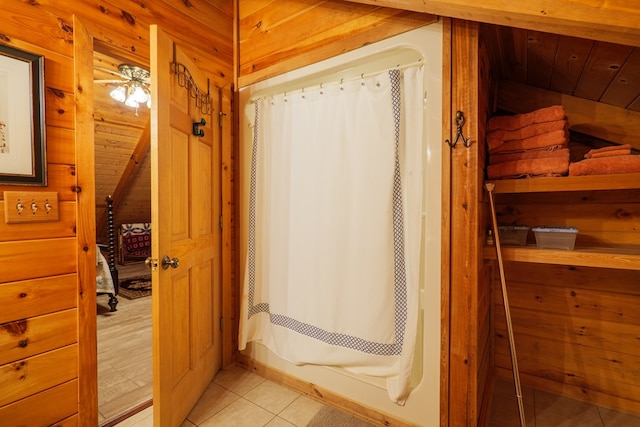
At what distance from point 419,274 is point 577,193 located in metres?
1.16

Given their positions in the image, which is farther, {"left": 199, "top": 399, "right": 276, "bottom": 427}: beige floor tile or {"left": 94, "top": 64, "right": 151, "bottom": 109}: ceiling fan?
{"left": 94, "top": 64, "right": 151, "bottom": 109}: ceiling fan

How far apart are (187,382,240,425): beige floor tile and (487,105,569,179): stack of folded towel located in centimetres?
202

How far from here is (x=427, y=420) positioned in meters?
1.42

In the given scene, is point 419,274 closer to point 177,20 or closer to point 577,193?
point 577,193

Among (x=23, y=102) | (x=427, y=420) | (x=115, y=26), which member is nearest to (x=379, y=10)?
(x=115, y=26)

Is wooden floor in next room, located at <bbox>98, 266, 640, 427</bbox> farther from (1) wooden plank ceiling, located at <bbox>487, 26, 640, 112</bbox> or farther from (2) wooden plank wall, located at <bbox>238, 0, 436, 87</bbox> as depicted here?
(2) wooden plank wall, located at <bbox>238, 0, 436, 87</bbox>

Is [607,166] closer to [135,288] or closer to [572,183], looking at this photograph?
[572,183]

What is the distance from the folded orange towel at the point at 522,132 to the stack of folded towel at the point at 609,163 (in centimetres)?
20

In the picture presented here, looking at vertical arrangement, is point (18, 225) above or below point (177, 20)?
below

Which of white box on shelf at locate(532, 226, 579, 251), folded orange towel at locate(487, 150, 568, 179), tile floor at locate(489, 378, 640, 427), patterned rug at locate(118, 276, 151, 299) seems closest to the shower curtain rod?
folded orange towel at locate(487, 150, 568, 179)

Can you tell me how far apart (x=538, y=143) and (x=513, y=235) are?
0.50m

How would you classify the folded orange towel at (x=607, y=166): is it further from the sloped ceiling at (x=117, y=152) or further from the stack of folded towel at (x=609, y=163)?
the sloped ceiling at (x=117, y=152)

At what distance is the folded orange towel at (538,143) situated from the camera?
140cm

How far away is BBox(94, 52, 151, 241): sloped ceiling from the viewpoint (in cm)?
348
